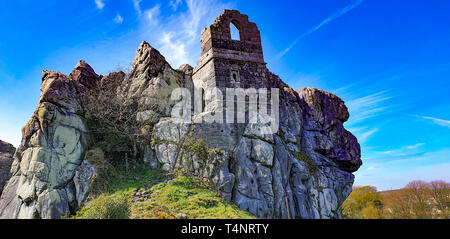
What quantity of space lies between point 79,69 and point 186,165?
463 inches

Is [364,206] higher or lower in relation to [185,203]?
lower

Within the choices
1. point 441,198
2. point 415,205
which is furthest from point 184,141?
point 441,198

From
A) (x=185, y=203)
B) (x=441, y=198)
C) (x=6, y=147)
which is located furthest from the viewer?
(x=441, y=198)

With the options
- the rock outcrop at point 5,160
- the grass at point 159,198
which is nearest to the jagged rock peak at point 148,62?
the grass at point 159,198

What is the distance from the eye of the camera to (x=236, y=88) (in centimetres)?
1908

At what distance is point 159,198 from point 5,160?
1795cm

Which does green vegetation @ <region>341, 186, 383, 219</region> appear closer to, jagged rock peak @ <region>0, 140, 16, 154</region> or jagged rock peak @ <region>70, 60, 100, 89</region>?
jagged rock peak @ <region>70, 60, 100, 89</region>

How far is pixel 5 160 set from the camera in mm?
23250

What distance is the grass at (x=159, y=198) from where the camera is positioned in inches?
469

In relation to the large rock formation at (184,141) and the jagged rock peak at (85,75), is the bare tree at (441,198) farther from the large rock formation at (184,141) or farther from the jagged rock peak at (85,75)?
the jagged rock peak at (85,75)

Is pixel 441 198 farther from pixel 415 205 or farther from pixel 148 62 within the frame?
pixel 148 62
